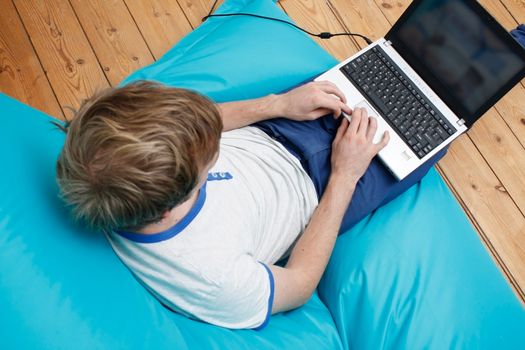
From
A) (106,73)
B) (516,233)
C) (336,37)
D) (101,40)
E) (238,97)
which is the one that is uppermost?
(101,40)

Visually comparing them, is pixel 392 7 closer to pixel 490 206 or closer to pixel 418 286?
pixel 490 206

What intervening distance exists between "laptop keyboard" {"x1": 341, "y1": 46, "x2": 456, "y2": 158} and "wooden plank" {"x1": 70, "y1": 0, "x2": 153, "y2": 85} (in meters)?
0.69

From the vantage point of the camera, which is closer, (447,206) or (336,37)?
(447,206)

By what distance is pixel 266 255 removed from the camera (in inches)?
33.8

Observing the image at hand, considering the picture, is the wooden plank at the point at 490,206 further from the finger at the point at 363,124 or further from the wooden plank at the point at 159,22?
the wooden plank at the point at 159,22

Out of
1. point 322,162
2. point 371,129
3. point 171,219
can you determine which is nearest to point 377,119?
point 371,129

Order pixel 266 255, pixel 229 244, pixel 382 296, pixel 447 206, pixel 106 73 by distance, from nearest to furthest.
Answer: pixel 229 244
pixel 266 255
pixel 382 296
pixel 447 206
pixel 106 73

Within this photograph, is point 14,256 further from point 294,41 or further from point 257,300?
point 294,41

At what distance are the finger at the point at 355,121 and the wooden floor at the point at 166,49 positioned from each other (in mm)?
485

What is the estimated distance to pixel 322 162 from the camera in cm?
100

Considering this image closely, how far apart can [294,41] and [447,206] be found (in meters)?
0.58

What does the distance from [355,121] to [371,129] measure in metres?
0.04

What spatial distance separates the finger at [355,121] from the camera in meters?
0.96

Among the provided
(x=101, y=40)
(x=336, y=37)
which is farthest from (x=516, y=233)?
(x=101, y=40)
